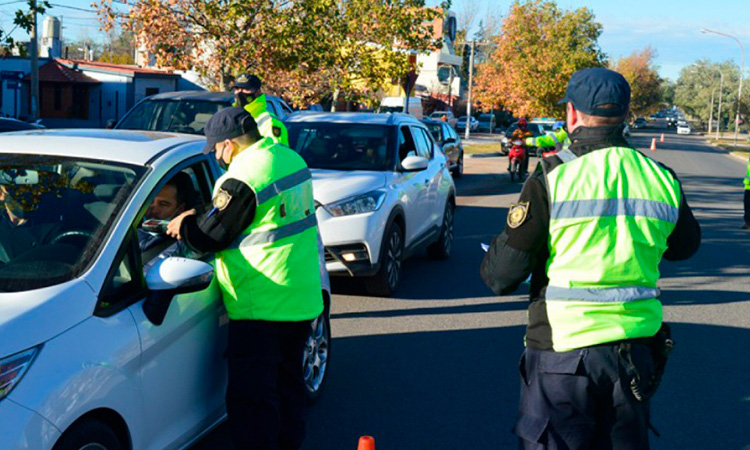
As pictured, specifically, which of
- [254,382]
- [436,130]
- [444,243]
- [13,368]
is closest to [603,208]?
[254,382]

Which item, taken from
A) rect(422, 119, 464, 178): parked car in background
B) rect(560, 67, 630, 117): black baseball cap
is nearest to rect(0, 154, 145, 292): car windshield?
rect(560, 67, 630, 117): black baseball cap

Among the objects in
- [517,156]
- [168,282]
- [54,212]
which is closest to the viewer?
A: [168,282]

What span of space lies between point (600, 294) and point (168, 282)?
5.76ft

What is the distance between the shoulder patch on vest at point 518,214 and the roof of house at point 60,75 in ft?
152

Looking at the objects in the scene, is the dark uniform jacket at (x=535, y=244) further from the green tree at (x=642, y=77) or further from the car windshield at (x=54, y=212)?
the green tree at (x=642, y=77)

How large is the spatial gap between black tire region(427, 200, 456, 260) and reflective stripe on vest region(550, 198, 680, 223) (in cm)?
819

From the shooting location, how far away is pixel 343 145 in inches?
395

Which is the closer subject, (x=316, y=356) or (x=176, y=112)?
(x=316, y=356)

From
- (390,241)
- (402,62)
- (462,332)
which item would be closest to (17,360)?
(462,332)

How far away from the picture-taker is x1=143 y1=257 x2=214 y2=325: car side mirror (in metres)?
3.76

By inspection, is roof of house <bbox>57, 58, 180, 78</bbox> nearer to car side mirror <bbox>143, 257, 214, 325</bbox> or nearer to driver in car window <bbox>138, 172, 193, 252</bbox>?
driver in car window <bbox>138, 172, 193, 252</bbox>

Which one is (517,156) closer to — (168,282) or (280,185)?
(280,185)

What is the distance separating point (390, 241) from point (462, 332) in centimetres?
152

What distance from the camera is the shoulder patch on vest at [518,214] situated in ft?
10.2
